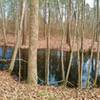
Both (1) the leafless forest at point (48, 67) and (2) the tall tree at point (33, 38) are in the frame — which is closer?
(1) the leafless forest at point (48, 67)

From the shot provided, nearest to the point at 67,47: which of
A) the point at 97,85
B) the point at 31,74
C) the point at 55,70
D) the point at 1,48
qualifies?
the point at 1,48

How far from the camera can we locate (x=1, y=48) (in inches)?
1073

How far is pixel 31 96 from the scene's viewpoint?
7.73 metres

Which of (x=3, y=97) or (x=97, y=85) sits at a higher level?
(x=3, y=97)

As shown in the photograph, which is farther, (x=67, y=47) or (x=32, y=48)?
(x=67, y=47)

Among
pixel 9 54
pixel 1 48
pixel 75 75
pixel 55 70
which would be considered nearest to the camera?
pixel 75 75

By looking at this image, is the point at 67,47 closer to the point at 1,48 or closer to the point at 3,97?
the point at 1,48

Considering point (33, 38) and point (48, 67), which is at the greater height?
point (33, 38)

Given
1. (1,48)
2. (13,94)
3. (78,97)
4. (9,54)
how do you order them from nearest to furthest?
1. (13,94)
2. (78,97)
3. (9,54)
4. (1,48)

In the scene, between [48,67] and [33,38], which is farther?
[48,67]

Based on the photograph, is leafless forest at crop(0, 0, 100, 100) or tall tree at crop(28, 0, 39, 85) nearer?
leafless forest at crop(0, 0, 100, 100)

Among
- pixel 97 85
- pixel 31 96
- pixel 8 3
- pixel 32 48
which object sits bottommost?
pixel 97 85

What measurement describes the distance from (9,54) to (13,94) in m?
15.7

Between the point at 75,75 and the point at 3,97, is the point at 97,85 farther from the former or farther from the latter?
the point at 3,97
